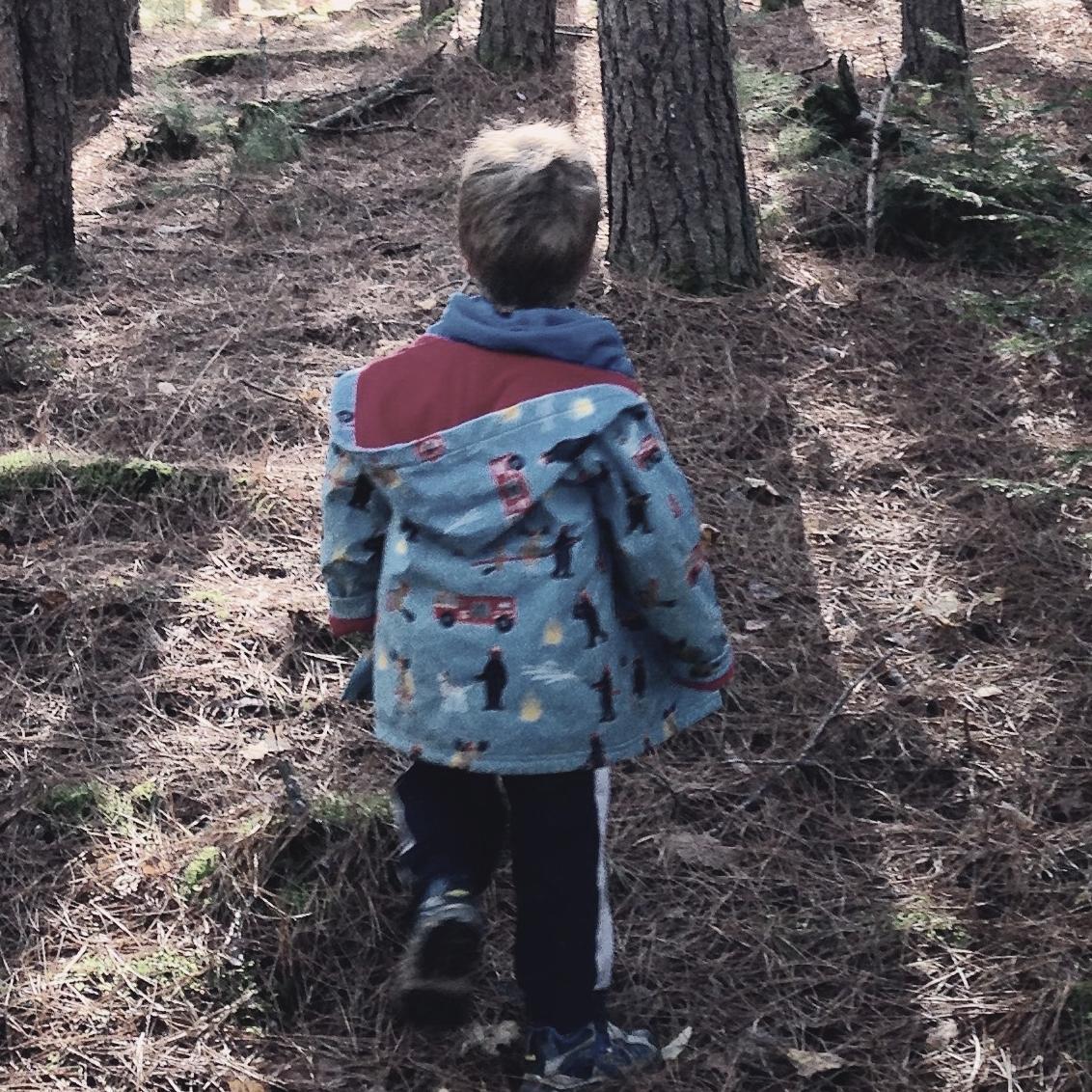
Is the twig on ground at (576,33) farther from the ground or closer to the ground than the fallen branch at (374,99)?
farther from the ground

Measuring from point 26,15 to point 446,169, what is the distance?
2.77m

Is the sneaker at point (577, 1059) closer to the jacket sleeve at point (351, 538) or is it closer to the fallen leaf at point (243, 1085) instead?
the fallen leaf at point (243, 1085)

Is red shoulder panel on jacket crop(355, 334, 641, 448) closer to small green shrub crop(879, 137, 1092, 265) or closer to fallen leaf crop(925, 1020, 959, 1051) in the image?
fallen leaf crop(925, 1020, 959, 1051)

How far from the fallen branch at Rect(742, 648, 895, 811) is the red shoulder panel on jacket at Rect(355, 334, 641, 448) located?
57.9 inches

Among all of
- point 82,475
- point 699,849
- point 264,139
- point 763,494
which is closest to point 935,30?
point 264,139

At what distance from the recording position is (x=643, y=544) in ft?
7.56

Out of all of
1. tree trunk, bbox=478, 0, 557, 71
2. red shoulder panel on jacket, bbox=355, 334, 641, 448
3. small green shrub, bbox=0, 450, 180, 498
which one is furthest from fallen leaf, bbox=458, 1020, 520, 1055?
tree trunk, bbox=478, 0, 557, 71

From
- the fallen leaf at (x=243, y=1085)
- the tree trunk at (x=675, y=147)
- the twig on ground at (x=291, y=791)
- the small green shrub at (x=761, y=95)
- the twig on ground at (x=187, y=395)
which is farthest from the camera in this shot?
the small green shrub at (x=761, y=95)

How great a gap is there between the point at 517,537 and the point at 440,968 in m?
0.85

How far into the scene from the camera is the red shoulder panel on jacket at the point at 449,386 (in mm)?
2279

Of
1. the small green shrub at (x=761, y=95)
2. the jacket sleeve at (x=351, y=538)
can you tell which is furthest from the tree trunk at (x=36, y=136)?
the jacket sleeve at (x=351, y=538)

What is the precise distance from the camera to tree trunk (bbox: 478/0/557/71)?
391 inches

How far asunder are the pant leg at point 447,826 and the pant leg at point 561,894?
0.12 metres

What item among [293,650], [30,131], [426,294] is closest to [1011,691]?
[293,650]
